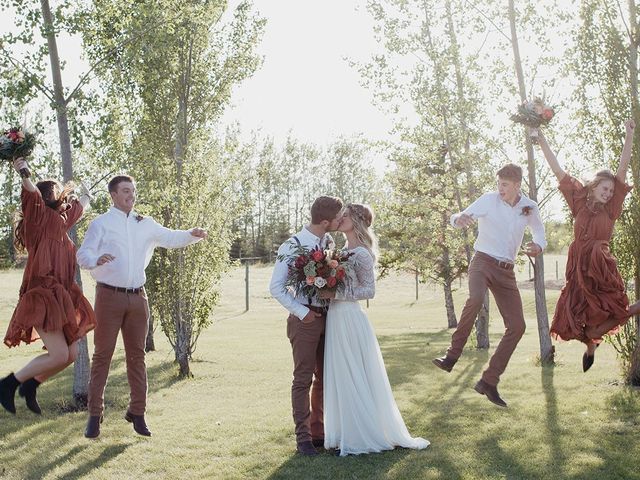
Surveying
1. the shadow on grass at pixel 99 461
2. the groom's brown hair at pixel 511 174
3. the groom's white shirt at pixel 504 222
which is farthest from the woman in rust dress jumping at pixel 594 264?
the shadow on grass at pixel 99 461

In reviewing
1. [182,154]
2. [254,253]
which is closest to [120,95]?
[182,154]

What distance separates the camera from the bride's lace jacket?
6676 mm

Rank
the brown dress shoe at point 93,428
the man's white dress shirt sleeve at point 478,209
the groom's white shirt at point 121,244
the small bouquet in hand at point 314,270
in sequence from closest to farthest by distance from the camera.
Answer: the small bouquet in hand at point 314,270 → the groom's white shirt at point 121,244 → the brown dress shoe at point 93,428 → the man's white dress shirt sleeve at point 478,209

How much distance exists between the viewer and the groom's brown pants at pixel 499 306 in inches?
290

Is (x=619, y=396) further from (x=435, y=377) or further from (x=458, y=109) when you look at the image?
(x=458, y=109)

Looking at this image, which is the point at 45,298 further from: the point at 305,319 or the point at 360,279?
the point at 360,279

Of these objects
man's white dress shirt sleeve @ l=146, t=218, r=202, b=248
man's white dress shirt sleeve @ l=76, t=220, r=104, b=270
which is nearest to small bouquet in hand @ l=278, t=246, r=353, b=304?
man's white dress shirt sleeve @ l=146, t=218, r=202, b=248

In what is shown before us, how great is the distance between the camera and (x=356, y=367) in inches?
263

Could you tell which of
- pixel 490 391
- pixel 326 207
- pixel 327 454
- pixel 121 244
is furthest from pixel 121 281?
pixel 490 391

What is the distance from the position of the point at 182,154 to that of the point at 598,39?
757 centimetres

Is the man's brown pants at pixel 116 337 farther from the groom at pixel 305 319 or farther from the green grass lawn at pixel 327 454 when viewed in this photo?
the groom at pixel 305 319

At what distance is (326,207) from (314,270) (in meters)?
0.63

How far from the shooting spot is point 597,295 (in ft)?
24.2

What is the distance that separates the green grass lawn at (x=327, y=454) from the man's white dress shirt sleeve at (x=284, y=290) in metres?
1.42
